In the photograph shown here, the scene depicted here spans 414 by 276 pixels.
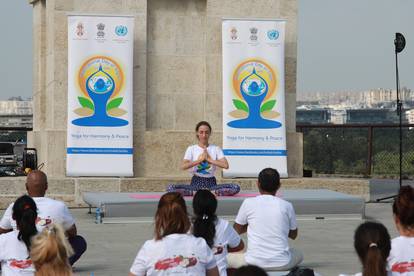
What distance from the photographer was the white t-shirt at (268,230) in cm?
847

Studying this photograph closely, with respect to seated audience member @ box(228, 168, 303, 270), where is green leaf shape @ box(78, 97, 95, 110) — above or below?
above

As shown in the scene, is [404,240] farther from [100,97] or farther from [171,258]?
[100,97]

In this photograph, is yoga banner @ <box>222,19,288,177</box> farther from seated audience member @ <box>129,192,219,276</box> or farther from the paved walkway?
seated audience member @ <box>129,192,219,276</box>

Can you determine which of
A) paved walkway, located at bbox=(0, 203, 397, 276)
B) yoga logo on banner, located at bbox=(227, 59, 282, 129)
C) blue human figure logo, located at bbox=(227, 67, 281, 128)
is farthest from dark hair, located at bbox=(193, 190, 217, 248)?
yoga logo on banner, located at bbox=(227, 59, 282, 129)

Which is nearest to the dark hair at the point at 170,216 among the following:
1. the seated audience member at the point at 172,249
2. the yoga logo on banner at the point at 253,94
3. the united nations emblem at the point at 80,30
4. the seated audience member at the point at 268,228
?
the seated audience member at the point at 172,249

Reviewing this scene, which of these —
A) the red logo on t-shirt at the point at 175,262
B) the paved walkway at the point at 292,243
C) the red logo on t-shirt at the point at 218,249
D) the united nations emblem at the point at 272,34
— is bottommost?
the paved walkway at the point at 292,243

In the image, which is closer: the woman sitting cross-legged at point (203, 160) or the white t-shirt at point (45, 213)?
the white t-shirt at point (45, 213)

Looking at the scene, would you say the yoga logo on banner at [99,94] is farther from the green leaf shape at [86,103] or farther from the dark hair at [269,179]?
the dark hair at [269,179]

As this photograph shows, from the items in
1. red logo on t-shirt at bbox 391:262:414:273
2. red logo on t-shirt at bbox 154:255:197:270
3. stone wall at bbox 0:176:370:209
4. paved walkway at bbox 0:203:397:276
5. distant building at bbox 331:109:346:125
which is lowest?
paved walkway at bbox 0:203:397:276

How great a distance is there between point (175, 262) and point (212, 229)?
1.22 meters

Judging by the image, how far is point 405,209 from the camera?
6.40 m

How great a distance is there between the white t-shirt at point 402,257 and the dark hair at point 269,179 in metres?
2.18

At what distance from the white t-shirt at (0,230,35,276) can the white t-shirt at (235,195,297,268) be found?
208cm

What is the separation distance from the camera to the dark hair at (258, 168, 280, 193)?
846 centimetres
